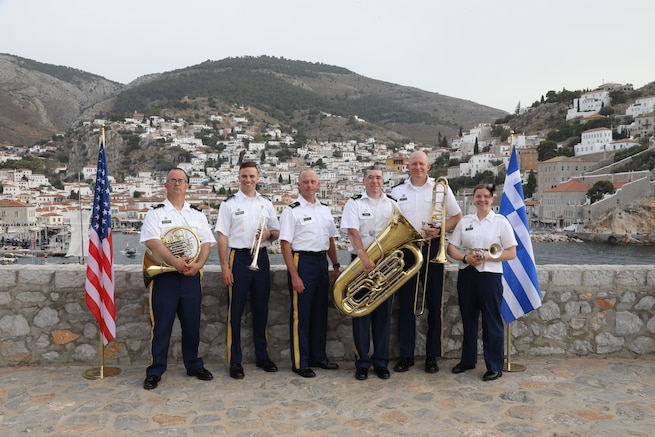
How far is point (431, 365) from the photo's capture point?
4379 millimetres

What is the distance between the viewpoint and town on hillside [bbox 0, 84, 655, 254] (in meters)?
71.8

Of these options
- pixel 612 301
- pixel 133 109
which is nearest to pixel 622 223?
pixel 612 301

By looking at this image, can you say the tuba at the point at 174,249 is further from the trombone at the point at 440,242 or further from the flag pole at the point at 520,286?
the flag pole at the point at 520,286

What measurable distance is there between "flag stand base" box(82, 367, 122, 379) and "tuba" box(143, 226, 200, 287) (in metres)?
0.89

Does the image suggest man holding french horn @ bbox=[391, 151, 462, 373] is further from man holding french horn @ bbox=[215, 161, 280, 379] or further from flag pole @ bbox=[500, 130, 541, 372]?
man holding french horn @ bbox=[215, 161, 280, 379]

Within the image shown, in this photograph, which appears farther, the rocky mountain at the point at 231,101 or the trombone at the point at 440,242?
the rocky mountain at the point at 231,101

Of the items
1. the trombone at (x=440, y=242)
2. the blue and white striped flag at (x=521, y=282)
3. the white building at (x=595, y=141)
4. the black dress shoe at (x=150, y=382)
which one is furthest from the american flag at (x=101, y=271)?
the white building at (x=595, y=141)

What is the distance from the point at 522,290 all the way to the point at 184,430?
116 inches

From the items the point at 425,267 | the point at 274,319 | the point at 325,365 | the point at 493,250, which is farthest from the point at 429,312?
the point at 274,319

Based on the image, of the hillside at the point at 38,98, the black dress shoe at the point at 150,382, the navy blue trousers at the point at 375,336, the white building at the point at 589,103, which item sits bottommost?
the black dress shoe at the point at 150,382

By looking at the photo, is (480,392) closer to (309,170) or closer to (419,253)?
(419,253)

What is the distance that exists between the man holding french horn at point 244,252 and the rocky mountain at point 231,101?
15751 centimetres

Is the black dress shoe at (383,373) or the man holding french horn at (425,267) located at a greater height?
the man holding french horn at (425,267)

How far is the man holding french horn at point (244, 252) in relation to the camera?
4.22 m
